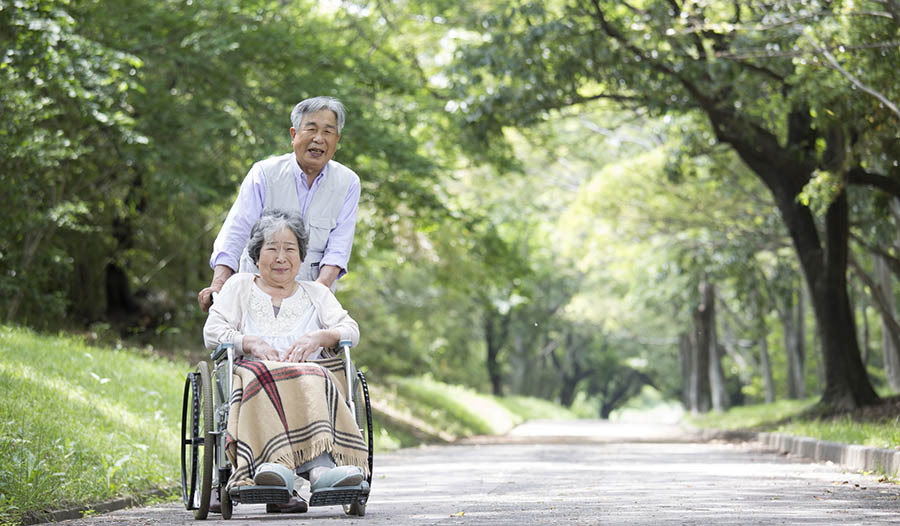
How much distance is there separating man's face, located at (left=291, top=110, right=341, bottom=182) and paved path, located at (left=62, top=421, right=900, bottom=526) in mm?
2022

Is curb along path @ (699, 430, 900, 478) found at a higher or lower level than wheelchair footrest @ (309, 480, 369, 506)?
higher

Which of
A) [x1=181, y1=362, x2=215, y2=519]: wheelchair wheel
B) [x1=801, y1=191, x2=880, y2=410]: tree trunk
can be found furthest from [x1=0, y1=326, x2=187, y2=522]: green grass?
[x1=801, y1=191, x2=880, y2=410]: tree trunk

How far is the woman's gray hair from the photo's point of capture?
20.0 ft

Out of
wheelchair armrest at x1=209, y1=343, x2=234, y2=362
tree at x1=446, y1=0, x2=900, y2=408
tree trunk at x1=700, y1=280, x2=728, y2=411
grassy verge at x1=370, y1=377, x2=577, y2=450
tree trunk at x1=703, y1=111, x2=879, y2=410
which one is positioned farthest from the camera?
tree trunk at x1=700, y1=280, x2=728, y2=411

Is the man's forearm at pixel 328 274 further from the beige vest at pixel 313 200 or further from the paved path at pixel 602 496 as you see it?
the paved path at pixel 602 496

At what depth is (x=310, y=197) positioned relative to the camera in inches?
260

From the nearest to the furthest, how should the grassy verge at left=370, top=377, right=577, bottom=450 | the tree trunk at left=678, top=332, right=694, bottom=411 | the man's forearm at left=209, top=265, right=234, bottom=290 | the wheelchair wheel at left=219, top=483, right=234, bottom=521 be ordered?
1. the wheelchair wheel at left=219, top=483, right=234, bottom=521
2. the man's forearm at left=209, top=265, right=234, bottom=290
3. the grassy verge at left=370, top=377, right=577, bottom=450
4. the tree trunk at left=678, top=332, right=694, bottom=411

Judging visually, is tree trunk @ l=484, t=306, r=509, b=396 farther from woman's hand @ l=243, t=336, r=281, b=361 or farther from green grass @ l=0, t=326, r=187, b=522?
woman's hand @ l=243, t=336, r=281, b=361

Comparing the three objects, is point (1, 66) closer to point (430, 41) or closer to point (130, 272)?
point (130, 272)

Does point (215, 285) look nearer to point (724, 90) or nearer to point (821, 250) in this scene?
point (724, 90)

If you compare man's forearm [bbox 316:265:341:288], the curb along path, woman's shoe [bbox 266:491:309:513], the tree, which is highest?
the tree

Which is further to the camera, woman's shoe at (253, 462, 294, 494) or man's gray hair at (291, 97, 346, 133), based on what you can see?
man's gray hair at (291, 97, 346, 133)

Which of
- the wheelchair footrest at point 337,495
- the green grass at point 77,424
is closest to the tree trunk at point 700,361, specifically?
the green grass at point 77,424

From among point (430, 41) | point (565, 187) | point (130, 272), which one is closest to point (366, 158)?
point (130, 272)
